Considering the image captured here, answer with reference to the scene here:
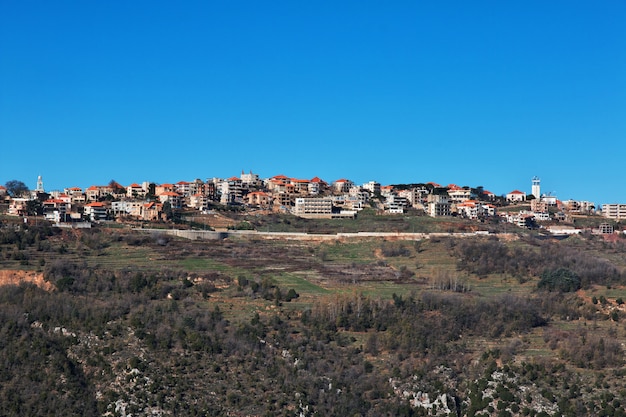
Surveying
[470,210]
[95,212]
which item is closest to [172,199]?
[95,212]

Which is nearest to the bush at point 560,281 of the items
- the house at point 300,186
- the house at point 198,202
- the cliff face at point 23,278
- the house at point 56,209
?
the cliff face at point 23,278

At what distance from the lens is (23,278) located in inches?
2805

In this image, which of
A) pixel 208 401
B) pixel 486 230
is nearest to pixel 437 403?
pixel 208 401

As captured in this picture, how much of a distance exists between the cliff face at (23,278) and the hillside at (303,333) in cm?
21

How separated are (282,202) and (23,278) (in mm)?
63745

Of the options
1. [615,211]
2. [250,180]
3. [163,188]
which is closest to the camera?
[163,188]

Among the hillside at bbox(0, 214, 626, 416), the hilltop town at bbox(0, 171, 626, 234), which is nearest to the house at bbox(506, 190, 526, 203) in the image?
the hilltop town at bbox(0, 171, 626, 234)

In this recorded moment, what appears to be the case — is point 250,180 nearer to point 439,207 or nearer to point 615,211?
point 439,207

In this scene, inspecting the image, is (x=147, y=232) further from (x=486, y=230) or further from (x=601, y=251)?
(x=601, y=251)

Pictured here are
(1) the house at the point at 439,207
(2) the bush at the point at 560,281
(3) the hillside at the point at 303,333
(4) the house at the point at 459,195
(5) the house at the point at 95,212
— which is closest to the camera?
(3) the hillside at the point at 303,333

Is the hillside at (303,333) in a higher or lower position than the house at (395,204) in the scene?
lower

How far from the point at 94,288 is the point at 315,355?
19504 mm

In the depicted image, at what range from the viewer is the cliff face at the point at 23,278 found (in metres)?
69.5

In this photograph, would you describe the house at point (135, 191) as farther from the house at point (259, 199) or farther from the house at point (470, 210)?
the house at point (470, 210)
